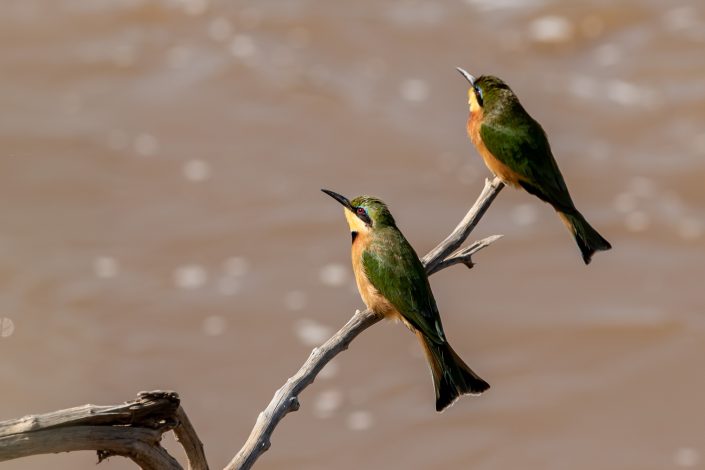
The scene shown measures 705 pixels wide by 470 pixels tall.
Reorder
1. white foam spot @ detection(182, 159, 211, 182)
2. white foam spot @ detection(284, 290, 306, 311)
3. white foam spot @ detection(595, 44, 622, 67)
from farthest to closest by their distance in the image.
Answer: white foam spot @ detection(595, 44, 622, 67) → white foam spot @ detection(182, 159, 211, 182) → white foam spot @ detection(284, 290, 306, 311)

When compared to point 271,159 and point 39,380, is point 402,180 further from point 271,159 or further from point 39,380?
point 39,380

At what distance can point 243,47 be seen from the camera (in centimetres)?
970

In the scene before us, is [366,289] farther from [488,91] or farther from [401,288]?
[488,91]

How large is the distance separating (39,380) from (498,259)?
3033 mm

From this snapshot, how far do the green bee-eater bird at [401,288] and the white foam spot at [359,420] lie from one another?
13.8 feet

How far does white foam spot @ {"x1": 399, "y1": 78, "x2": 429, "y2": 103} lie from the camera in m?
9.12

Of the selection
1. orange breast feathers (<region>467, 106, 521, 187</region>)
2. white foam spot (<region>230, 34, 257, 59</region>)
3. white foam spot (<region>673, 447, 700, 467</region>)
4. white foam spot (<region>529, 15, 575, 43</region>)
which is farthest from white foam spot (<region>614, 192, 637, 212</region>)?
orange breast feathers (<region>467, 106, 521, 187</region>)

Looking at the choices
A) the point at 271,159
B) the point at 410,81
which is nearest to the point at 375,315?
the point at 271,159

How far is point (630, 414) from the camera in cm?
675

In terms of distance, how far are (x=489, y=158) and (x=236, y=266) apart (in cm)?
521

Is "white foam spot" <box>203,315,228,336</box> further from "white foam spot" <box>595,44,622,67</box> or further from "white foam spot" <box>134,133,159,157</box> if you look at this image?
"white foam spot" <box>595,44,622,67</box>

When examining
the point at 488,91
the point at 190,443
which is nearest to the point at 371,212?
the point at 488,91

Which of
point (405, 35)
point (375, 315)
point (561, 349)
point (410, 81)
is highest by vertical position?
point (405, 35)

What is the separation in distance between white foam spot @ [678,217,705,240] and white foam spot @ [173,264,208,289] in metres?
3.15
